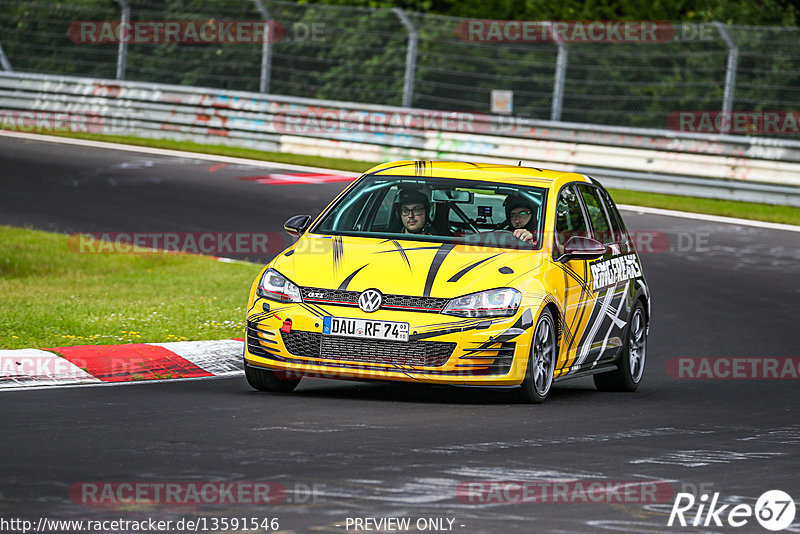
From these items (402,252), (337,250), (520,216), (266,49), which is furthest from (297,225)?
(266,49)

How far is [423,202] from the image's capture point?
10.6 m

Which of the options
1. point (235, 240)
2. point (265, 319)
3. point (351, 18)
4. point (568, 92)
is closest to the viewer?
point (265, 319)

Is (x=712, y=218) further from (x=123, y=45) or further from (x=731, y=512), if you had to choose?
(x=731, y=512)

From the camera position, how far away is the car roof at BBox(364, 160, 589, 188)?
1077 cm

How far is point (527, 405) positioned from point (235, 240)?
29.9 feet

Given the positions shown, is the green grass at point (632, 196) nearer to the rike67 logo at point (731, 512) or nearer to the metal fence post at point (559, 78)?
the metal fence post at point (559, 78)

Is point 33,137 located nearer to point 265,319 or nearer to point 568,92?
point 568,92

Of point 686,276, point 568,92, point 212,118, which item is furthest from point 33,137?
point 686,276

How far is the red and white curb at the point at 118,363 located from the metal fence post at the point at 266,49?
15.6m

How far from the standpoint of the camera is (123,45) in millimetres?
28062

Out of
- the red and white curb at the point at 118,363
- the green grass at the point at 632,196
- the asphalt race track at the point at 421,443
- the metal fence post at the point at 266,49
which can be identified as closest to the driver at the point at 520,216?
the asphalt race track at the point at 421,443

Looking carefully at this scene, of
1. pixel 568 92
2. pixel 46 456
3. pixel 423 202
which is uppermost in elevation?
pixel 568 92

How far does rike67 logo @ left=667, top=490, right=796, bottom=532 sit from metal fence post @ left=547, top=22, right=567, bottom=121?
57.7 feet

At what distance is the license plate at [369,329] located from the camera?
9328 mm
